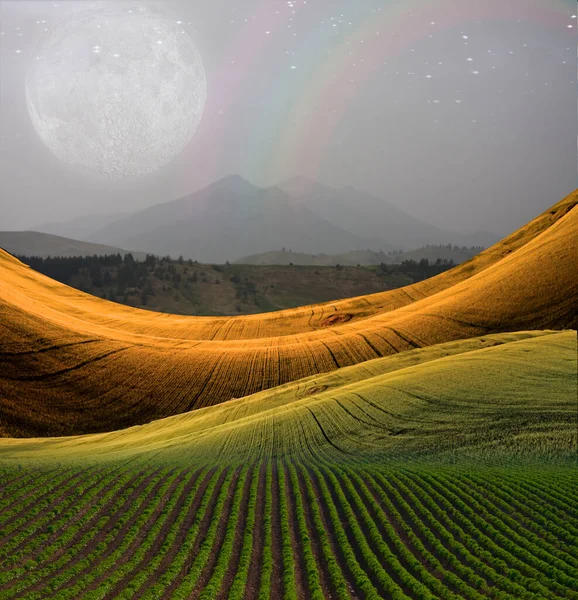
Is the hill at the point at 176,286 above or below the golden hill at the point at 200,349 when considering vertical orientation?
above

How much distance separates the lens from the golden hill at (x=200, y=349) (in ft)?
136

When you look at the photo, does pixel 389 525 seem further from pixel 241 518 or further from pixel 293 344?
pixel 293 344

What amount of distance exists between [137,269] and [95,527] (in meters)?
173

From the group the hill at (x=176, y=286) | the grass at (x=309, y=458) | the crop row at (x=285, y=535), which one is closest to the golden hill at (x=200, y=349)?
the grass at (x=309, y=458)

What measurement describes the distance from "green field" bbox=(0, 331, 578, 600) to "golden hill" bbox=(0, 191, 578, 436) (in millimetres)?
6647

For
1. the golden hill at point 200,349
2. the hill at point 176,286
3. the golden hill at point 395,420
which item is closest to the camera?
the golden hill at point 395,420

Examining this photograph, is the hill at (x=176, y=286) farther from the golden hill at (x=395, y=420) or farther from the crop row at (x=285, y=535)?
the crop row at (x=285, y=535)

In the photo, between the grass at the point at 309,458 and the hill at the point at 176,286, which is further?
the hill at the point at 176,286

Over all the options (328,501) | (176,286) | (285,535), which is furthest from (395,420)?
(176,286)

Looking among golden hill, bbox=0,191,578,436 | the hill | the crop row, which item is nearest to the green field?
the crop row

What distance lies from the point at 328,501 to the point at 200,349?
37.6 m

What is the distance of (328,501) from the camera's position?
19828 millimetres

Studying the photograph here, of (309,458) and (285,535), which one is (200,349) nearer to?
(309,458)

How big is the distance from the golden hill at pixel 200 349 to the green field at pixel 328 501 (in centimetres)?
665
